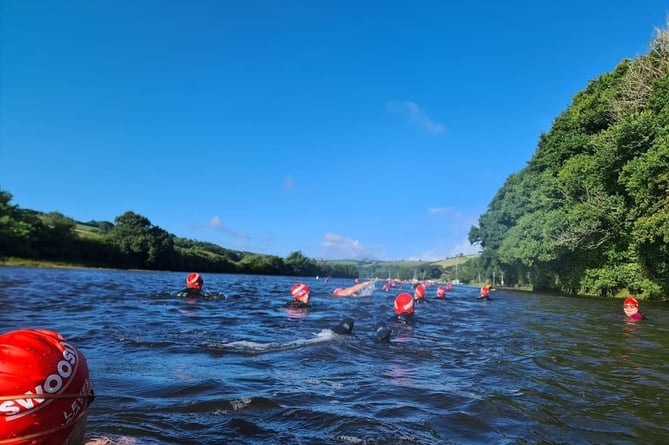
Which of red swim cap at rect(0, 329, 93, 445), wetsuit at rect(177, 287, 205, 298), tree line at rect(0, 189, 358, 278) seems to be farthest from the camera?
tree line at rect(0, 189, 358, 278)

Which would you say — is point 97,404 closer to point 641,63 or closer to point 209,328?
point 209,328

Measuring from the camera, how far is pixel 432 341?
12555 mm

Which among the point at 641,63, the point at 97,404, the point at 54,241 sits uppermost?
the point at 641,63

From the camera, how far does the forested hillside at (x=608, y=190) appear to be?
26531 millimetres

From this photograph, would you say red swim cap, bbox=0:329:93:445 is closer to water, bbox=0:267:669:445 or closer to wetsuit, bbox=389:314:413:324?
water, bbox=0:267:669:445

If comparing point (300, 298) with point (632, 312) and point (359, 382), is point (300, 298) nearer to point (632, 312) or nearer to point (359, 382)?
point (359, 382)

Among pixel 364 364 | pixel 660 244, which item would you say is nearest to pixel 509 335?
pixel 364 364

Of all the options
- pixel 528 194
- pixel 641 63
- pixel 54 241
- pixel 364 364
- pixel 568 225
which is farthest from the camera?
pixel 54 241

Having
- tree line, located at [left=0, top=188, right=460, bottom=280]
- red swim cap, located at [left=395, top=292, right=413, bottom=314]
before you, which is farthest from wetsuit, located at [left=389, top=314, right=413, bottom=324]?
tree line, located at [left=0, top=188, right=460, bottom=280]

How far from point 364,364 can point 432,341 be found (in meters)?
4.06

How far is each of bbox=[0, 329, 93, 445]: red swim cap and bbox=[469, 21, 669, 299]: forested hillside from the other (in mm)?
29378

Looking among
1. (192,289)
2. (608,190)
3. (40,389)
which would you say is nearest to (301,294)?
(192,289)

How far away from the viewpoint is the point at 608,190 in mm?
31672

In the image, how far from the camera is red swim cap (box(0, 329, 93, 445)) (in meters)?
2.65
